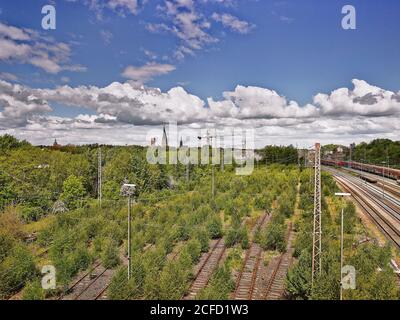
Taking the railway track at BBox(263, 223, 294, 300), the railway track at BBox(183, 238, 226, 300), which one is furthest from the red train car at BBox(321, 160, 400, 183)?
the railway track at BBox(183, 238, 226, 300)

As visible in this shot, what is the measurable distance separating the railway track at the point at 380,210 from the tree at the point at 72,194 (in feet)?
95.8

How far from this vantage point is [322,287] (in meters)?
12.5

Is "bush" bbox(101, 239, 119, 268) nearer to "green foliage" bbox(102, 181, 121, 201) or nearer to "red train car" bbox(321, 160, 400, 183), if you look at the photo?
"green foliage" bbox(102, 181, 121, 201)

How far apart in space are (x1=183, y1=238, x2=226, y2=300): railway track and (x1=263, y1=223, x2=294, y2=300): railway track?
276 cm

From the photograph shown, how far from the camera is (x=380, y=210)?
100.0 ft

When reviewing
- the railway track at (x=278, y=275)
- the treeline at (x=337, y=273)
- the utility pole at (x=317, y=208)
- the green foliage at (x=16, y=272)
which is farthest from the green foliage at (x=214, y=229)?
the green foliage at (x=16, y=272)

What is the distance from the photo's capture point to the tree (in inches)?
1521

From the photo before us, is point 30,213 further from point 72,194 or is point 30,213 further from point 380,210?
point 380,210

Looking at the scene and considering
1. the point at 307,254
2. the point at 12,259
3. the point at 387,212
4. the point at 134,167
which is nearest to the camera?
the point at 307,254

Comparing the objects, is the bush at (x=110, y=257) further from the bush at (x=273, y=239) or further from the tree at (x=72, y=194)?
the tree at (x=72, y=194)

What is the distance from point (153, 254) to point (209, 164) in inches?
1840

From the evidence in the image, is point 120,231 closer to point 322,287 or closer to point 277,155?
point 322,287

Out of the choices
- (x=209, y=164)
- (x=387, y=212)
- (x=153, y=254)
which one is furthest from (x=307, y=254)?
(x=209, y=164)

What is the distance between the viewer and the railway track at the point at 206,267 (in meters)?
15.0
